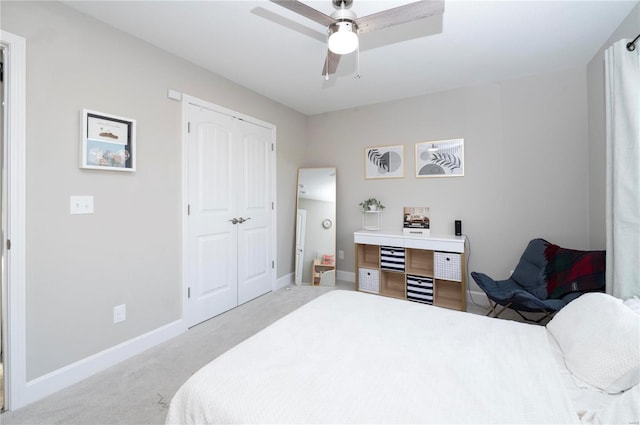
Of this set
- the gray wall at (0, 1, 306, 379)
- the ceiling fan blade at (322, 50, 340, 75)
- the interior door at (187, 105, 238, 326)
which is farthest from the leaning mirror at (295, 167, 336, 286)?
the ceiling fan blade at (322, 50, 340, 75)

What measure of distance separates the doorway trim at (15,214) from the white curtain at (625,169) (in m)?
3.72

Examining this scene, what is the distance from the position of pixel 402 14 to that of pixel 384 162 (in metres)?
2.44

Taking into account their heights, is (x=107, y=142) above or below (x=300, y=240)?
above

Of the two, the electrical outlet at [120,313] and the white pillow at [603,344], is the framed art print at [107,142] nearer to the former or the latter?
the electrical outlet at [120,313]

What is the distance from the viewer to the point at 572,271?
242 centimetres

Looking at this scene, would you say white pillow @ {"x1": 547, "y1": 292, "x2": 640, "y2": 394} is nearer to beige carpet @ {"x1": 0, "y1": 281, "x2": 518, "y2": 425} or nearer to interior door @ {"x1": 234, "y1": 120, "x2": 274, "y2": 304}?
beige carpet @ {"x1": 0, "y1": 281, "x2": 518, "y2": 425}

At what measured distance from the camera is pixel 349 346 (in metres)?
1.32

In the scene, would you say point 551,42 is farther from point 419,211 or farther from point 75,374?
point 75,374

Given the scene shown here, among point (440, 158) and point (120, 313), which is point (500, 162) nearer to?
point (440, 158)

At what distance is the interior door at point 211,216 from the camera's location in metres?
2.76

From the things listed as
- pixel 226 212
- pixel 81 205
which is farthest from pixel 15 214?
pixel 226 212

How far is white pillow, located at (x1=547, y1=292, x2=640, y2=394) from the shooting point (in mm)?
1059

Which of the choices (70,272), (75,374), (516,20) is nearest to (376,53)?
(516,20)

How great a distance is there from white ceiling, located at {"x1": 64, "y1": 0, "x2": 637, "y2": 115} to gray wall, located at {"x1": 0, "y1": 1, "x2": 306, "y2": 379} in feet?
0.86
